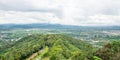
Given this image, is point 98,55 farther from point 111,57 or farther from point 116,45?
point 116,45

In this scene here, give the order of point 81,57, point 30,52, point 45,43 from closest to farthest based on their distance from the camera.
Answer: point 81,57, point 30,52, point 45,43

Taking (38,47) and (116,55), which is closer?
(116,55)

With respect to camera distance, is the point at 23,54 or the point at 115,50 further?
the point at 23,54

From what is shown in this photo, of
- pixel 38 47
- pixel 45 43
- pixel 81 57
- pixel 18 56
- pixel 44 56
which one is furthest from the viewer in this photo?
pixel 45 43

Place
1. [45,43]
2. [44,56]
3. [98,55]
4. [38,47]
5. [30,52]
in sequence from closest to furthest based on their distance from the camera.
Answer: [98,55] < [44,56] < [30,52] < [38,47] < [45,43]

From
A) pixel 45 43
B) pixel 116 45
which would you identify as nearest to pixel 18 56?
pixel 45 43

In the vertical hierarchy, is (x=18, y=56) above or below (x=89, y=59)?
below

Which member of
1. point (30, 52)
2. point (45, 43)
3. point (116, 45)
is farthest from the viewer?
point (45, 43)

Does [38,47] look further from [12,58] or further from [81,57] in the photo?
[81,57]

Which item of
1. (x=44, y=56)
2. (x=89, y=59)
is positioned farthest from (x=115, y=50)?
(x=44, y=56)
